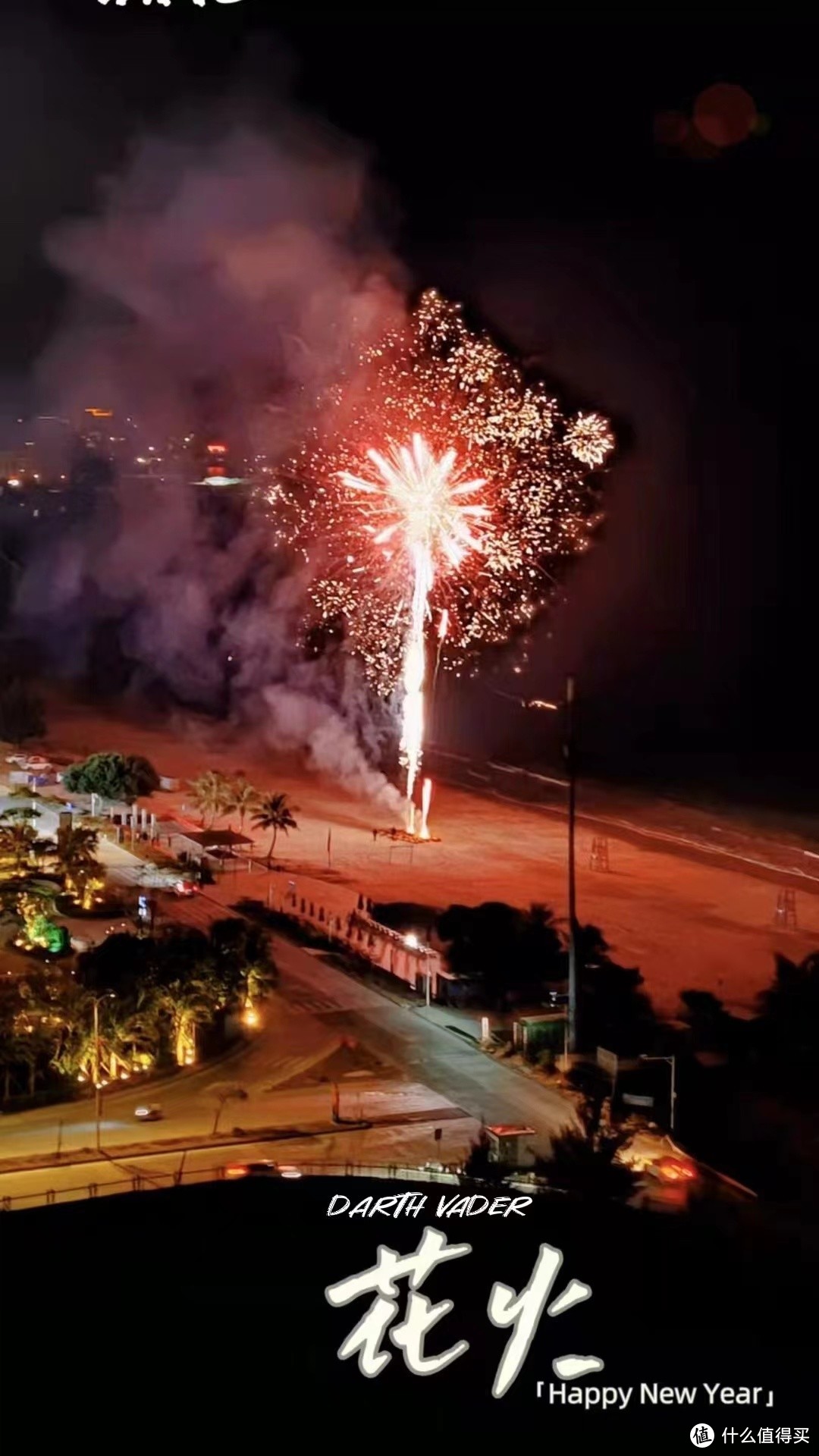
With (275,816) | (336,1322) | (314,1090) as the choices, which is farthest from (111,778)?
(336,1322)

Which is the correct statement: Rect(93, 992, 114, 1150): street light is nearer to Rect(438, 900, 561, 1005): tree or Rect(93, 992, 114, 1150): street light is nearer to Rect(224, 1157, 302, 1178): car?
Rect(224, 1157, 302, 1178): car

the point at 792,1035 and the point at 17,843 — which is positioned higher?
the point at 17,843

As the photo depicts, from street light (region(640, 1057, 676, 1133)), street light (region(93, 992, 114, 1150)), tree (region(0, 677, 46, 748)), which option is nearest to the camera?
street light (region(93, 992, 114, 1150))

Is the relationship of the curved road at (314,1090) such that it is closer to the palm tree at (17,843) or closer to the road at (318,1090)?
the road at (318,1090)

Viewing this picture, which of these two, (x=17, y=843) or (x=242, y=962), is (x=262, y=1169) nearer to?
(x=242, y=962)

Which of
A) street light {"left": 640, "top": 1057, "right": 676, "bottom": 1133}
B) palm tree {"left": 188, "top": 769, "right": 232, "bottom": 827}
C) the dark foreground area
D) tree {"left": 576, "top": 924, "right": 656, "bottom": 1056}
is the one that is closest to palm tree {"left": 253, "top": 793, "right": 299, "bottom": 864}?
palm tree {"left": 188, "top": 769, "right": 232, "bottom": 827}

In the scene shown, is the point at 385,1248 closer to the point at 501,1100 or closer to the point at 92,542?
the point at 501,1100

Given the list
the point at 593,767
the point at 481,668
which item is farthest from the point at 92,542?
the point at 593,767
